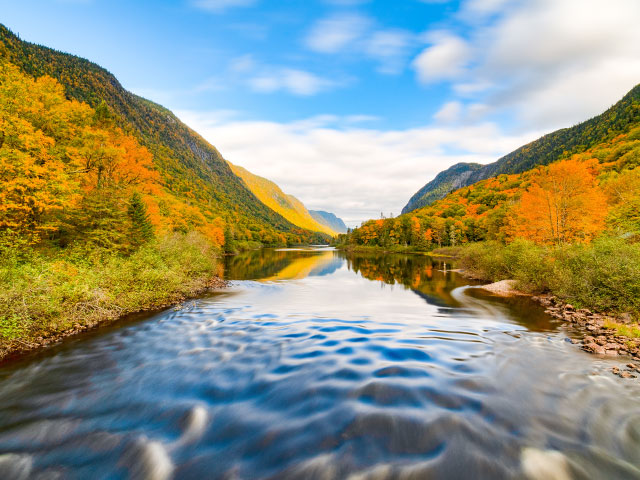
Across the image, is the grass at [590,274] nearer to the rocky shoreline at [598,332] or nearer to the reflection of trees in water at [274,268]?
the rocky shoreline at [598,332]

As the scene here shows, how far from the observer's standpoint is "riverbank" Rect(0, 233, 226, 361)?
32.6ft

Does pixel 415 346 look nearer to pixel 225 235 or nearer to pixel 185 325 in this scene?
pixel 185 325

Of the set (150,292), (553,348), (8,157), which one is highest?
(8,157)

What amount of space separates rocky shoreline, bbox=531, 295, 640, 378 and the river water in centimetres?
62

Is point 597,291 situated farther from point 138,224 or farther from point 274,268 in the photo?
point 274,268

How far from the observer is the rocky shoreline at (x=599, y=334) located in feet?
32.3

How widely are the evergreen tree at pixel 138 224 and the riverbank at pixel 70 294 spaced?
3.98 meters

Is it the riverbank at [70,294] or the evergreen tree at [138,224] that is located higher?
the evergreen tree at [138,224]

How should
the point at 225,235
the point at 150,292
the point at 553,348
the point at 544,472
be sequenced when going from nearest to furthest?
the point at 544,472 < the point at 553,348 < the point at 150,292 < the point at 225,235

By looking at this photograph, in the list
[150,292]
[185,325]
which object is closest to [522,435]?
[185,325]

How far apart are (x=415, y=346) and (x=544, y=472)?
6224 mm

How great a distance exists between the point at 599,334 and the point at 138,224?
34.1 metres

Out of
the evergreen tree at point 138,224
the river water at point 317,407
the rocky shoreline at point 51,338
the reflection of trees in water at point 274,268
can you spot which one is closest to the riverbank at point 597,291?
the river water at point 317,407

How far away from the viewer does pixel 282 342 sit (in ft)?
38.0
